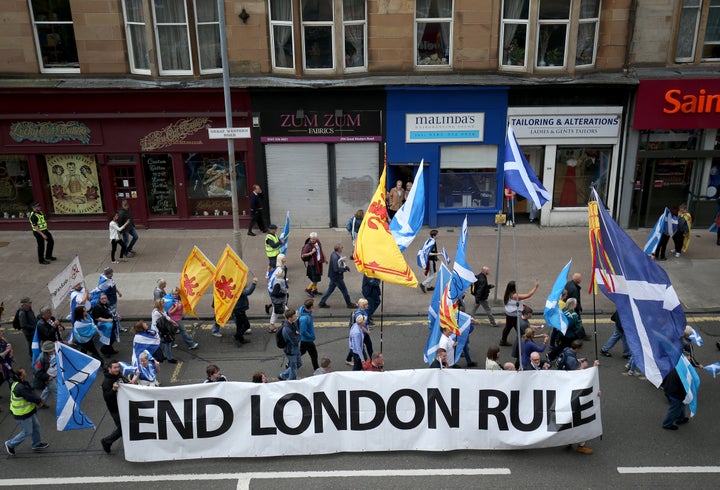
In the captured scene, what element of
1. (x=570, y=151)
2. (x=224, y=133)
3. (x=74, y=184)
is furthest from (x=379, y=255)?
(x=74, y=184)

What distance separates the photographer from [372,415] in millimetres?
9477

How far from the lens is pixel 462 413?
9.45 metres

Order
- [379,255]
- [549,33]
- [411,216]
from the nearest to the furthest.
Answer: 1. [379,255]
2. [411,216]
3. [549,33]

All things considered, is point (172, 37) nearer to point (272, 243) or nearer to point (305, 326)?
point (272, 243)

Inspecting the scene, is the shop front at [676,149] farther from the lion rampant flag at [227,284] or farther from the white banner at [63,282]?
the white banner at [63,282]

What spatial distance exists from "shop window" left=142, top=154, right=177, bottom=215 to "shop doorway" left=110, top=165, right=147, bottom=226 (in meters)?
0.31

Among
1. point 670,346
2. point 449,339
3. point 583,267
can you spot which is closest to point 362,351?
point 449,339

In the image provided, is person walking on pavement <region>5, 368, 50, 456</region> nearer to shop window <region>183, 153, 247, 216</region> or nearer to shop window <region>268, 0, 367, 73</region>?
shop window <region>183, 153, 247, 216</region>

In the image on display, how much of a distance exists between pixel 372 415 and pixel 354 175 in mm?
11149

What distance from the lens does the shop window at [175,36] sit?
60.2 feet

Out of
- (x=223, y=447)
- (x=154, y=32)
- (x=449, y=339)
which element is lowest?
(x=223, y=447)

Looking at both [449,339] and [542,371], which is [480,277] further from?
[542,371]

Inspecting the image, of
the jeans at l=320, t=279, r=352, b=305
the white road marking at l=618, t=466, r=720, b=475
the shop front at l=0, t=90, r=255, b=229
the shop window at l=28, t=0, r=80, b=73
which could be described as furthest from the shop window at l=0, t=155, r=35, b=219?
the white road marking at l=618, t=466, r=720, b=475

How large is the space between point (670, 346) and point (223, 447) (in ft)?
21.8
